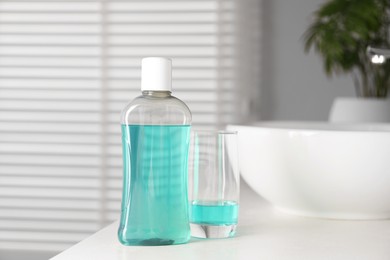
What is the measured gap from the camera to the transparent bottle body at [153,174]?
711 mm

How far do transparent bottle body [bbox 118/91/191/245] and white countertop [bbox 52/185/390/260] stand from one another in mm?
17

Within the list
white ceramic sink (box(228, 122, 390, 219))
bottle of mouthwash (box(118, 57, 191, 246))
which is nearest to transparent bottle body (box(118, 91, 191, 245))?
bottle of mouthwash (box(118, 57, 191, 246))

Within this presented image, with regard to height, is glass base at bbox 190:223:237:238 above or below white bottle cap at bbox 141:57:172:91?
below

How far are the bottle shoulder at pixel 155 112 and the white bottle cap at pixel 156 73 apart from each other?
1 centimetres

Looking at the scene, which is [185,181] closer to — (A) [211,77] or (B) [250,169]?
(B) [250,169]

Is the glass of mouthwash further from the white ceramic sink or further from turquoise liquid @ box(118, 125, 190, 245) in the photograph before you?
the white ceramic sink

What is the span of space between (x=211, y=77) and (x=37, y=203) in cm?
67

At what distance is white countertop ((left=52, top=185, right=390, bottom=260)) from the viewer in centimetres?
69

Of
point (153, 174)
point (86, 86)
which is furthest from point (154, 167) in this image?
point (86, 86)

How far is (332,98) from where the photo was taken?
7.93 ft

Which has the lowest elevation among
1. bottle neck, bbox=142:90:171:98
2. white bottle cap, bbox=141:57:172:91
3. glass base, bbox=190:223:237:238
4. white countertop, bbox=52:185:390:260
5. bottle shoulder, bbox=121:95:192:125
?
white countertop, bbox=52:185:390:260

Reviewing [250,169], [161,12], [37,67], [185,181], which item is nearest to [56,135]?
[37,67]

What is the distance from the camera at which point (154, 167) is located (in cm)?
71

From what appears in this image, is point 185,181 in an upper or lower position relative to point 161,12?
lower
